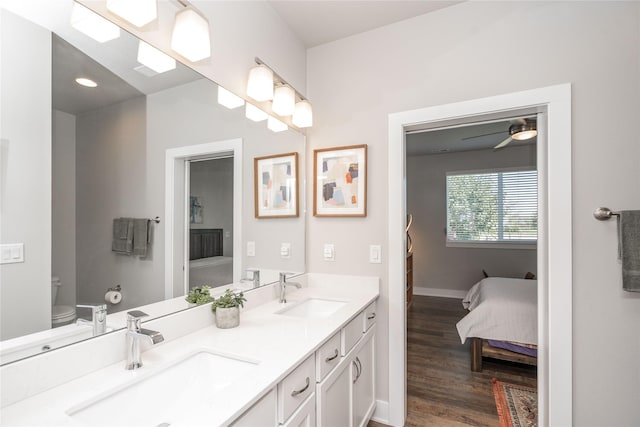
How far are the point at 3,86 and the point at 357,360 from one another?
177cm

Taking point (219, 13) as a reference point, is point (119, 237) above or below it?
Result: below

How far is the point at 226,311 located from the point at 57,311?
617 mm

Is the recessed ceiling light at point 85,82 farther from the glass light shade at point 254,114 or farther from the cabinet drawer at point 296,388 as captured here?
the cabinet drawer at point 296,388

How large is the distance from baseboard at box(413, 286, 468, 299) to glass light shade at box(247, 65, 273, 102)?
4.85 metres

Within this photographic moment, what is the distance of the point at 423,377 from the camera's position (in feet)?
8.60

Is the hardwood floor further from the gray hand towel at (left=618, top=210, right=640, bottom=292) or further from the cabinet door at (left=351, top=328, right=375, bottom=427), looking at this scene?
the gray hand towel at (left=618, top=210, right=640, bottom=292)

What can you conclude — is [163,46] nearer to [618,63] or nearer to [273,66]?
[273,66]

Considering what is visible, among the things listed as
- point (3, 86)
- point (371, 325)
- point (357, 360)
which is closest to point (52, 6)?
point (3, 86)

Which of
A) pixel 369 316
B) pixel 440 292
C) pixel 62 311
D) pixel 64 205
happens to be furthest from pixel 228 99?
pixel 440 292

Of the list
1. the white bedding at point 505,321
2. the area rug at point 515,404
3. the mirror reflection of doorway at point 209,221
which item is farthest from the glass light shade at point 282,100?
the area rug at point 515,404

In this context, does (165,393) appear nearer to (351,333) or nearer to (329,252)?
(351,333)

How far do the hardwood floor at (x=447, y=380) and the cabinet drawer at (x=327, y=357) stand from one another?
97 cm

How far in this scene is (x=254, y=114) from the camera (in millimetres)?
1865

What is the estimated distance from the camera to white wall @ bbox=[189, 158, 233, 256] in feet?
4.87
